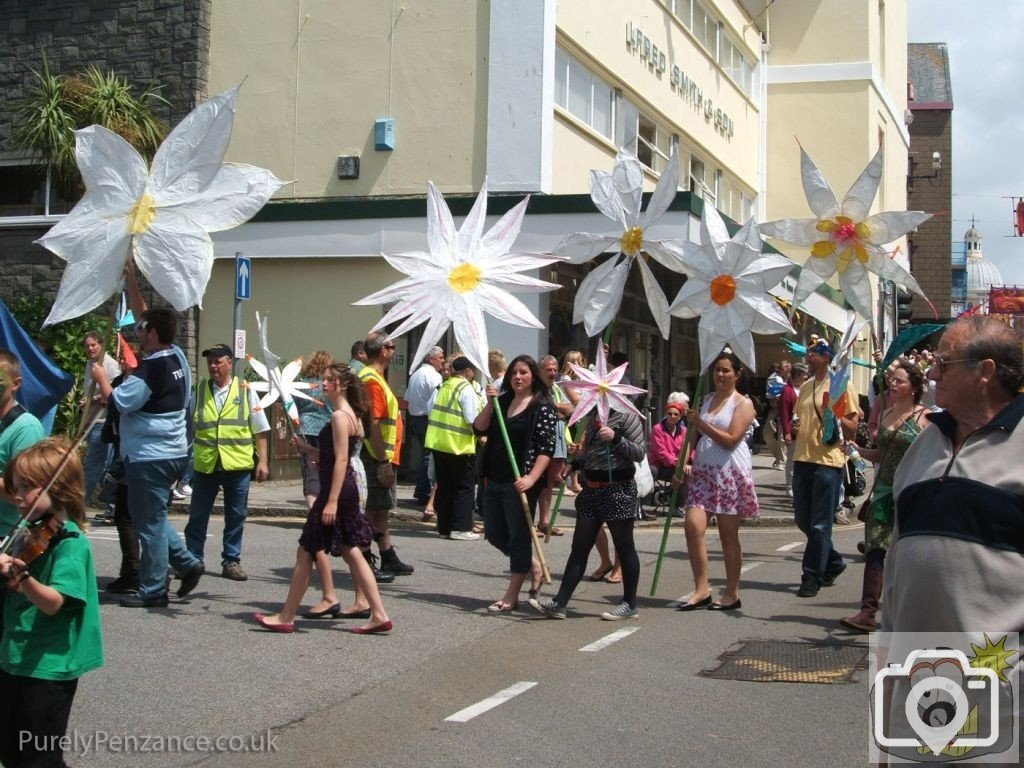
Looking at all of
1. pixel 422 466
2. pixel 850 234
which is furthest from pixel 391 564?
pixel 422 466

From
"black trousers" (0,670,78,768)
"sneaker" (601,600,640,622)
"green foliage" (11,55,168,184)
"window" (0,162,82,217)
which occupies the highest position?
"green foliage" (11,55,168,184)

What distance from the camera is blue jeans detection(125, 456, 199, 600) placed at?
26.6 ft

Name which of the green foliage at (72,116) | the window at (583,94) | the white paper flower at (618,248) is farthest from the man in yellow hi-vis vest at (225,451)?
the window at (583,94)

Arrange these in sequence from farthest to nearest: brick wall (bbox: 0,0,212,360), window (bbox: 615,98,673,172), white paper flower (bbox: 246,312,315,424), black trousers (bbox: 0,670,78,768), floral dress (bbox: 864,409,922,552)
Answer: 1. window (bbox: 615,98,673,172)
2. brick wall (bbox: 0,0,212,360)
3. white paper flower (bbox: 246,312,315,424)
4. floral dress (bbox: 864,409,922,552)
5. black trousers (bbox: 0,670,78,768)

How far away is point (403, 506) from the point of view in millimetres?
15289

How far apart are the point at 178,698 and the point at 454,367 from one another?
684 cm

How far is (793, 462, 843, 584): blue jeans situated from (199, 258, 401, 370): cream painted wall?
32.4 ft

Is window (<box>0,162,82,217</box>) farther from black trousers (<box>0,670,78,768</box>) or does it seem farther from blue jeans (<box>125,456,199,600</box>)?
black trousers (<box>0,670,78,768</box>)

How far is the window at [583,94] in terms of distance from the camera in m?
19.2

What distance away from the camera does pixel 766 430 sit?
21766mm

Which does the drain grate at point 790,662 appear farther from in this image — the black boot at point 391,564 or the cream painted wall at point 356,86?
the cream painted wall at point 356,86

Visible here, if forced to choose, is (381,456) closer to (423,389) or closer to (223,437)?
(223,437)

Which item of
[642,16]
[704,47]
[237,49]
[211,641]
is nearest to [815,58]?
[704,47]

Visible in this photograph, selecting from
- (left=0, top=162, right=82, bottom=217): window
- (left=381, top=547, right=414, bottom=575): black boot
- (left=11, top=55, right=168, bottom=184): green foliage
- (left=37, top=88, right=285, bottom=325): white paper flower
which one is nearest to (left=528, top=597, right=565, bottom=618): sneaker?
(left=381, top=547, right=414, bottom=575): black boot
